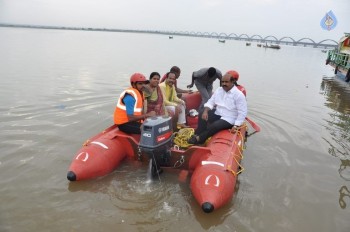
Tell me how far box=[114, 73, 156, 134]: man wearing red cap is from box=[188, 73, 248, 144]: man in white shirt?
3.70 feet

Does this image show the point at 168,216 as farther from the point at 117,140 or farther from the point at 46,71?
the point at 46,71

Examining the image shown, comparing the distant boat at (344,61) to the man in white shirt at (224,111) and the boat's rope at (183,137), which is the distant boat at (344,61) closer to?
the man in white shirt at (224,111)

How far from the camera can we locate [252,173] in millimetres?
5234

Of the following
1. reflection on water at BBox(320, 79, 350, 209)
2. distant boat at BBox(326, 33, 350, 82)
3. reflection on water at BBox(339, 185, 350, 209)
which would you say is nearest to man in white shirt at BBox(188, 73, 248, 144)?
reflection on water at BBox(339, 185, 350, 209)

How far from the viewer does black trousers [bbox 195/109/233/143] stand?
17.1 feet

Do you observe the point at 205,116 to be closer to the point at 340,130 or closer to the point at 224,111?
the point at 224,111

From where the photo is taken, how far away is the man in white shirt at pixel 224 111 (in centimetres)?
504

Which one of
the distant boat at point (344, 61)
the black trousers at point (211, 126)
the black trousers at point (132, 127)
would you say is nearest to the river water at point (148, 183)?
the black trousers at point (132, 127)

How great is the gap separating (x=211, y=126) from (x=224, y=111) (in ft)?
1.21

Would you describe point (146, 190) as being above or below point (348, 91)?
above

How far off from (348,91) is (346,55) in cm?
478

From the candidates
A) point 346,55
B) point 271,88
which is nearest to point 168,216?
point 271,88

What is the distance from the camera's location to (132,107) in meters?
4.75

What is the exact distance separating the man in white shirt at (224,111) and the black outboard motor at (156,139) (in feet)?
3.53
